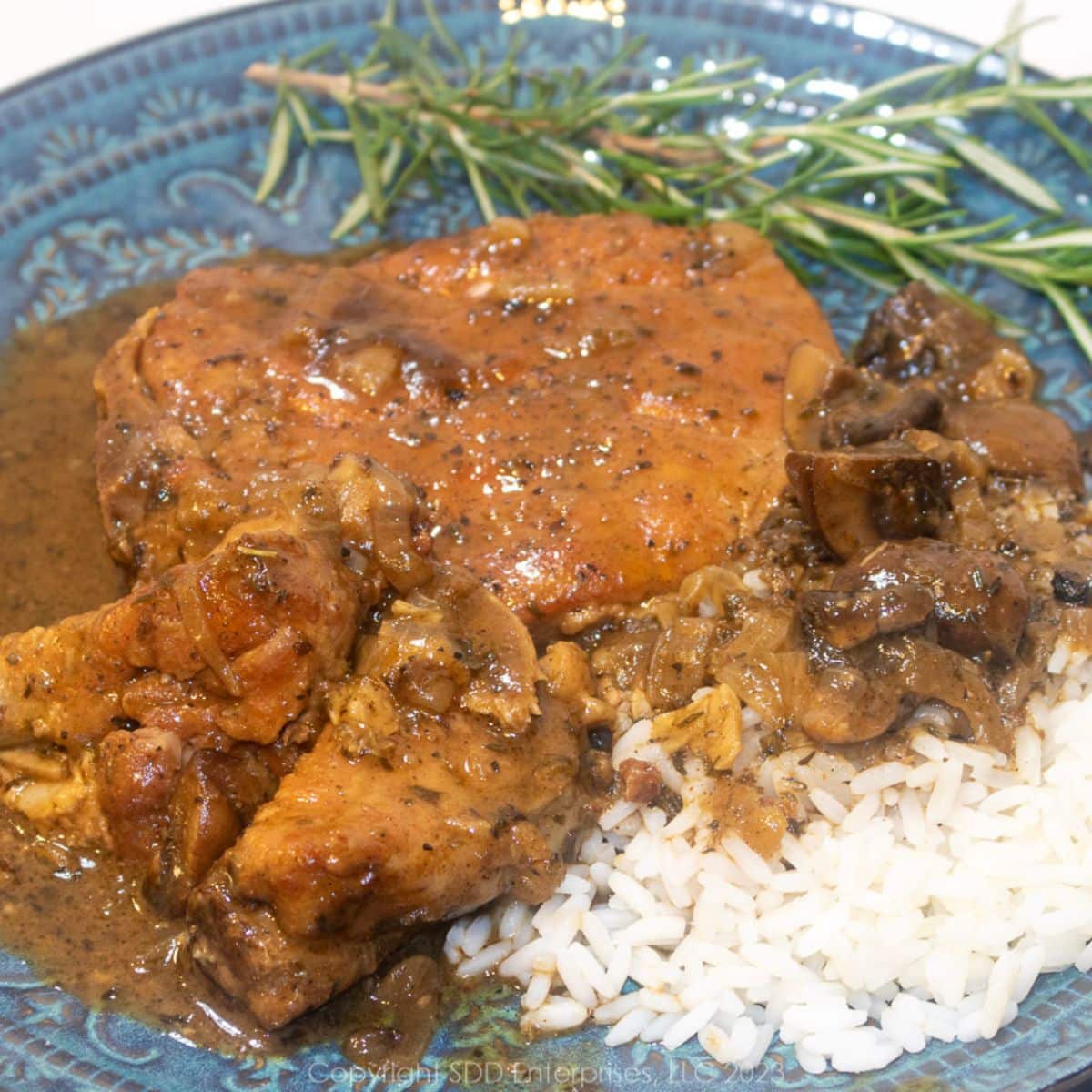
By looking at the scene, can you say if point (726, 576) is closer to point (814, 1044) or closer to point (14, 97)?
point (814, 1044)

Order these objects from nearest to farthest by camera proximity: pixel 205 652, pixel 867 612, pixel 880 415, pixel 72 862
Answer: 1. pixel 205 652
2. pixel 867 612
3. pixel 72 862
4. pixel 880 415

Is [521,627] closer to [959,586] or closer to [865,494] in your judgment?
[865,494]

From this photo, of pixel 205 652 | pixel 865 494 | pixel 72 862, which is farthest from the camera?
pixel 865 494

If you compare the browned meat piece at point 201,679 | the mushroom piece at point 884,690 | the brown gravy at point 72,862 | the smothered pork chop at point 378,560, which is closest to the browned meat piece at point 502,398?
the smothered pork chop at point 378,560

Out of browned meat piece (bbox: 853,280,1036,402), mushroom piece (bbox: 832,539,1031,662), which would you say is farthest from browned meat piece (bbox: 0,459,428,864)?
browned meat piece (bbox: 853,280,1036,402)

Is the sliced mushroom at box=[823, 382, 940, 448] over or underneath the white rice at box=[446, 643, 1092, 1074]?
over

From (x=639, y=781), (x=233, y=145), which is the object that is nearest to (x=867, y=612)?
(x=639, y=781)

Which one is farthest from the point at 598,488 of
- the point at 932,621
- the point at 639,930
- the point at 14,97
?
the point at 14,97

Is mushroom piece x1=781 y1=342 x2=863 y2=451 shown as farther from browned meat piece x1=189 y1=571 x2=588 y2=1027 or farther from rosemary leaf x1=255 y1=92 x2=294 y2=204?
rosemary leaf x1=255 y1=92 x2=294 y2=204
